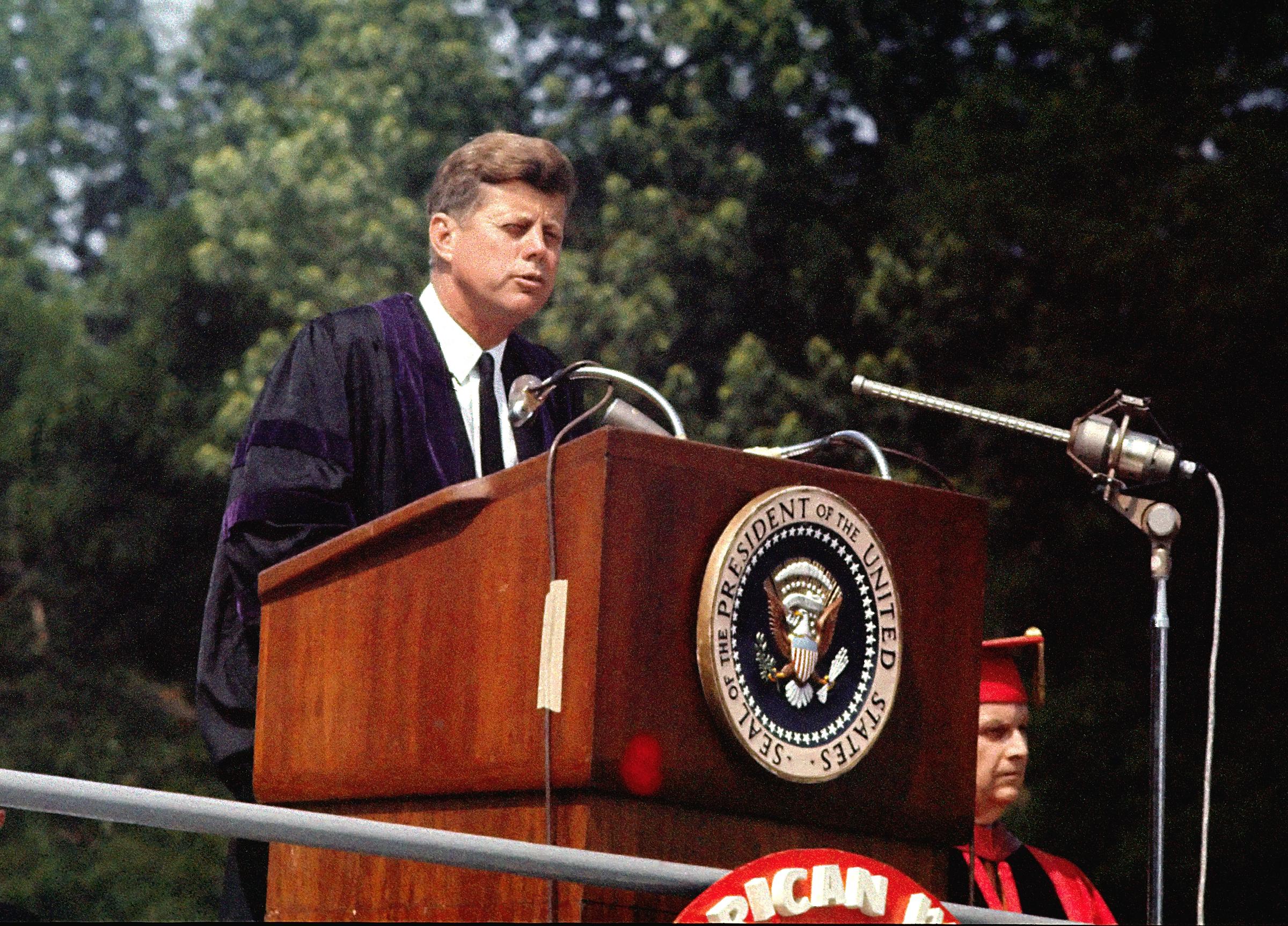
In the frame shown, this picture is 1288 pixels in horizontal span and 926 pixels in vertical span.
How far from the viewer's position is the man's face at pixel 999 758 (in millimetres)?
3492

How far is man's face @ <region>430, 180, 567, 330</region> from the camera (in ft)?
8.23

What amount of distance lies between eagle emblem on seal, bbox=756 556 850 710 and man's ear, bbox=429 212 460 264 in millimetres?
966

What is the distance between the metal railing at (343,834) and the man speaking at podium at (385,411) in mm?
840

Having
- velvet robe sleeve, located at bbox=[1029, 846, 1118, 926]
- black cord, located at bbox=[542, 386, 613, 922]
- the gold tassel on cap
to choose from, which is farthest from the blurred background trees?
black cord, located at bbox=[542, 386, 613, 922]

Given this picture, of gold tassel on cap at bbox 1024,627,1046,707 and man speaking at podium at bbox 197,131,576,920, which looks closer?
man speaking at podium at bbox 197,131,576,920

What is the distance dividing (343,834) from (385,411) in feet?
3.37

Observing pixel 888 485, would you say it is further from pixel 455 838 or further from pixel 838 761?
pixel 455 838

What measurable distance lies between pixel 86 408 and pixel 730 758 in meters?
16.5

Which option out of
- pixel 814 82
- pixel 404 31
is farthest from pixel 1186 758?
pixel 404 31

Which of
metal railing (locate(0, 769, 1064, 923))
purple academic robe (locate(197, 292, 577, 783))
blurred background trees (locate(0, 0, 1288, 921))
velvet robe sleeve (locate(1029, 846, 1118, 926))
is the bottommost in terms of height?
velvet robe sleeve (locate(1029, 846, 1118, 926))

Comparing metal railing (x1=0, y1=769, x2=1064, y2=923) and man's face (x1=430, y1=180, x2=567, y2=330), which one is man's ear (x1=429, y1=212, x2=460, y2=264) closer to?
man's face (x1=430, y1=180, x2=567, y2=330)

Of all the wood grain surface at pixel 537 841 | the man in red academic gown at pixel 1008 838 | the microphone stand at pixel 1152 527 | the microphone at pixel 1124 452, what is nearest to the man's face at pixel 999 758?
the man in red academic gown at pixel 1008 838

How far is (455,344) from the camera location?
266 cm

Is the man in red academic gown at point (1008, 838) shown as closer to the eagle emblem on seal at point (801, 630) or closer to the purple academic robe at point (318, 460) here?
the purple academic robe at point (318, 460)
